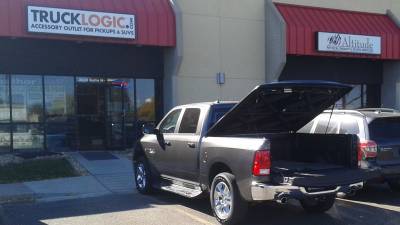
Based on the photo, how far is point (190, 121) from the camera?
859cm

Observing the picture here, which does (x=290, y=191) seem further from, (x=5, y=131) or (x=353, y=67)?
(x=353, y=67)

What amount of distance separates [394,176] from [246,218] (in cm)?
279

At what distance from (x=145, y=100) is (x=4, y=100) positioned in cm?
459

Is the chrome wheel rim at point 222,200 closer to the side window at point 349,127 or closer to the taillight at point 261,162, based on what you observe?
the taillight at point 261,162

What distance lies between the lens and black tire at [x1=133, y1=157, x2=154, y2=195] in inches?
387

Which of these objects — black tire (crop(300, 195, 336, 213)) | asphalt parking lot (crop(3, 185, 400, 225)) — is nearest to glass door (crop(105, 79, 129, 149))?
asphalt parking lot (crop(3, 185, 400, 225))

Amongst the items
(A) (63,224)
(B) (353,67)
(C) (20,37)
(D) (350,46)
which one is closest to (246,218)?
(A) (63,224)

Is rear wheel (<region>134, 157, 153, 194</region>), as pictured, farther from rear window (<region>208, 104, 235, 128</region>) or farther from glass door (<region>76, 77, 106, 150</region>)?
glass door (<region>76, 77, 106, 150</region>)

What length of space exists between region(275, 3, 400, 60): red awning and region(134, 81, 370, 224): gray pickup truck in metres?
10.3

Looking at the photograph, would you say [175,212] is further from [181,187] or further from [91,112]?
[91,112]

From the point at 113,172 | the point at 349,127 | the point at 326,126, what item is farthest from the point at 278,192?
the point at 113,172

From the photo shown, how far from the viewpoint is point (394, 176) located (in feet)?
28.4

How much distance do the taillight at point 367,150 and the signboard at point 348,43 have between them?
419 inches

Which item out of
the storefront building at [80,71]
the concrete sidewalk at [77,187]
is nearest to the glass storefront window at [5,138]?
the storefront building at [80,71]
